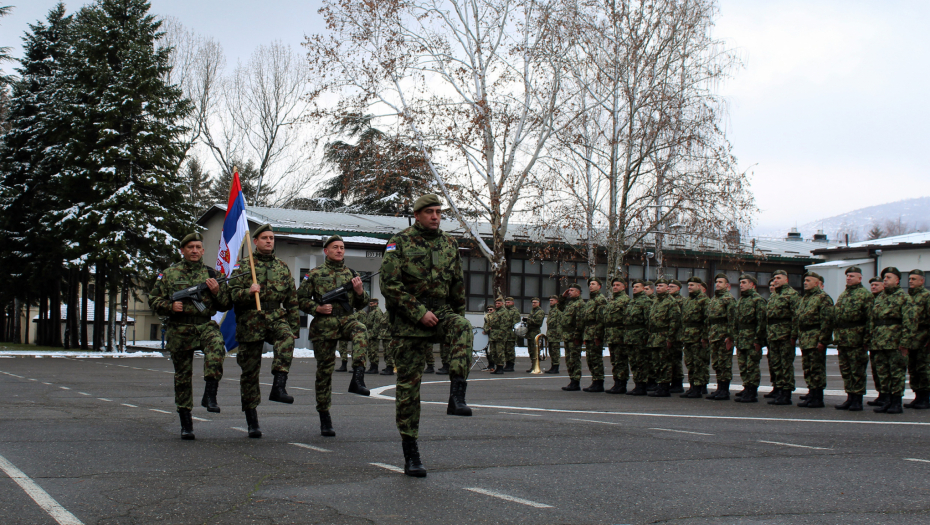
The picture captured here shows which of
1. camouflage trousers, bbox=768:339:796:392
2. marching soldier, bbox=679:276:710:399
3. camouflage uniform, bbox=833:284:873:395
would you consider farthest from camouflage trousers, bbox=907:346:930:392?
marching soldier, bbox=679:276:710:399

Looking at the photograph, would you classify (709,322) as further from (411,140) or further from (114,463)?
(411,140)

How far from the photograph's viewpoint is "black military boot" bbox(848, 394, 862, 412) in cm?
1220

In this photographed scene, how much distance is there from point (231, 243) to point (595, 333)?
26.1 feet

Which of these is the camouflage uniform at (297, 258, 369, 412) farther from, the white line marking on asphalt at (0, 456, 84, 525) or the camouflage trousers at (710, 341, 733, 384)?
the camouflage trousers at (710, 341, 733, 384)

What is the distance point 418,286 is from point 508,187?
24132 millimetres

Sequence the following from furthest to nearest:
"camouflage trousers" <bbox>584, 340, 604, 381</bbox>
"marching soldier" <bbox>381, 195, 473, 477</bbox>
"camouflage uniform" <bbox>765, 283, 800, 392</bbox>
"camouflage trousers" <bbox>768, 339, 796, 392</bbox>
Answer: "camouflage trousers" <bbox>584, 340, 604, 381</bbox> < "camouflage uniform" <bbox>765, 283, 800, 392</bbox> < "camouflage trousers" <bbox>768, 339, 796, 392</bbox> < "marching soldier" <bbox>381, 195, 473, 477</bbox>

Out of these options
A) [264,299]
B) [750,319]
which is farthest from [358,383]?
[750,319]

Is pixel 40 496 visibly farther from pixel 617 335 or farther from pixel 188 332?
pixel 617 335

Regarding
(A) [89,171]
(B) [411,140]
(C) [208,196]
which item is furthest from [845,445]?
(C) [208,196]

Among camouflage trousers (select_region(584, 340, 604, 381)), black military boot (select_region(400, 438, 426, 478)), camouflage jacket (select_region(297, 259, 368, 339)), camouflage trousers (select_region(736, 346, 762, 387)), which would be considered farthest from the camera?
camouflage trousers (select_region(584, 340, 604, 381))

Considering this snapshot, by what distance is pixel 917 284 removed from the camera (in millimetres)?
12305

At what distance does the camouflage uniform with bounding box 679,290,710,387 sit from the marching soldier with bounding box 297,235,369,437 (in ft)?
23.4

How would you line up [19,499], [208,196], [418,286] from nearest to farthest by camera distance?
[19,499] → [418,286] → [208,196]

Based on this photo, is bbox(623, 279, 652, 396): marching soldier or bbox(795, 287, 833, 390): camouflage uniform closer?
bbox(795, 287, 833, 390): camouflage uniform
